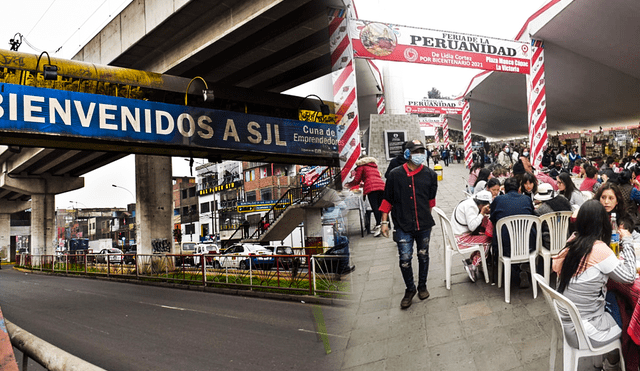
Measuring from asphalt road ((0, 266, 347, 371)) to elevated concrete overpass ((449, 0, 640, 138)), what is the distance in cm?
929

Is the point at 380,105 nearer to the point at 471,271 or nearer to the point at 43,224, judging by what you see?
the point at 471,271

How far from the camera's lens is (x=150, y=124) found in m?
6.81

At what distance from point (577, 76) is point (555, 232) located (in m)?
14.0

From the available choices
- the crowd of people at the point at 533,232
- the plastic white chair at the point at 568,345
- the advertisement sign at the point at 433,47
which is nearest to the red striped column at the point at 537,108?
the advertisement sign at the point at 433,47

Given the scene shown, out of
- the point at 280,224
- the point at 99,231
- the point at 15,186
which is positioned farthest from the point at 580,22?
the point at 99,231

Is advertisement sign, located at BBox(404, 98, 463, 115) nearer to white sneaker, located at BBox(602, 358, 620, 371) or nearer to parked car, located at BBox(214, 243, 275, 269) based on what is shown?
parked car, located at BBox(214, 243, 275, 269)

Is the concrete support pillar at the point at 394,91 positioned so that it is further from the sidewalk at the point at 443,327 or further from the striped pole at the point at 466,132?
the striped pole at the point at 466,132

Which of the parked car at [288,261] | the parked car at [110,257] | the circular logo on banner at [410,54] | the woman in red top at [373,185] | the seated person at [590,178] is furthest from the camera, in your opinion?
the parked car at [110,257]

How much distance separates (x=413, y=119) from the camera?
5.62 metres

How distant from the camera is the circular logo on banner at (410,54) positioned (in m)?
8.18

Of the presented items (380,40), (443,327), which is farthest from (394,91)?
(443,327)

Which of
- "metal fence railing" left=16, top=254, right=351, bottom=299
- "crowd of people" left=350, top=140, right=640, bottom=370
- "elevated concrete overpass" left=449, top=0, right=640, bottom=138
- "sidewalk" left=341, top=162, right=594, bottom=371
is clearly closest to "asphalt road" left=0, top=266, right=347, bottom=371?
"sidewalk" left=341, top=162, right=594, bottom=371

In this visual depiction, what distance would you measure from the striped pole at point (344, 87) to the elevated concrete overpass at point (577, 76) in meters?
10.1

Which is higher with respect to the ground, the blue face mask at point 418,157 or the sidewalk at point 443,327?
the blue face mask at point 418,157
